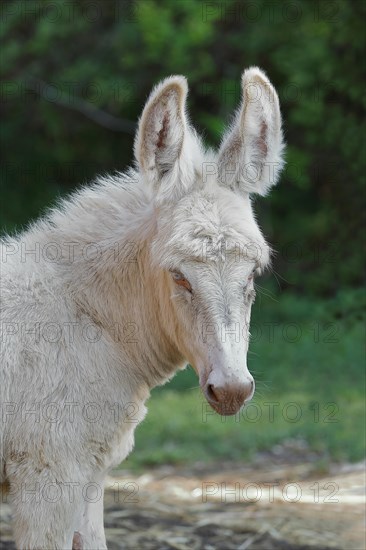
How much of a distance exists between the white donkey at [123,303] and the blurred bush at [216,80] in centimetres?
828

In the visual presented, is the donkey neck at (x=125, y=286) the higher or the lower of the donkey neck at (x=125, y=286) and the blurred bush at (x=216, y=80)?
the lower

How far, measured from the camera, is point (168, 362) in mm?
4648

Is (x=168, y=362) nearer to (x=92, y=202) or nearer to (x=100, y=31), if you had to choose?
(x=92, y=202)

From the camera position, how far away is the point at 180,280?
13.5ft

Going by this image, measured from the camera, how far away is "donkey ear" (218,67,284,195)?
14.5 feet

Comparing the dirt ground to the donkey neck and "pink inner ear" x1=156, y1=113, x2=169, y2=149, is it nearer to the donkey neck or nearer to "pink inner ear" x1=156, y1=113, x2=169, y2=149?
the donkey neck

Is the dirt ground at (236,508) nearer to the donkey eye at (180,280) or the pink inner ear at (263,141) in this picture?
the donkey eye at (180,280)

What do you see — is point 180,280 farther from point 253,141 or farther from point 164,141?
point 253,141

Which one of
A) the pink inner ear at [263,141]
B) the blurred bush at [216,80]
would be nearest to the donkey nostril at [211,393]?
the pink inner ear at [263,141]

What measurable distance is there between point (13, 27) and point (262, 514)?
9.96m

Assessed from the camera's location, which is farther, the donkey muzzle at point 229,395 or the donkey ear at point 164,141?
the donkey ear at point 164,141

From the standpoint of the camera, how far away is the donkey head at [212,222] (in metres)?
3.97

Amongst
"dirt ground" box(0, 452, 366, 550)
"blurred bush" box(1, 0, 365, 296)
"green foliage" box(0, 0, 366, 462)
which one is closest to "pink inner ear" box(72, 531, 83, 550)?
"dirt ground" box(0, 452, 366, 550)

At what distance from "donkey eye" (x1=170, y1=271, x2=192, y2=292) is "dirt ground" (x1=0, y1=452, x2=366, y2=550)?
2.30 m
